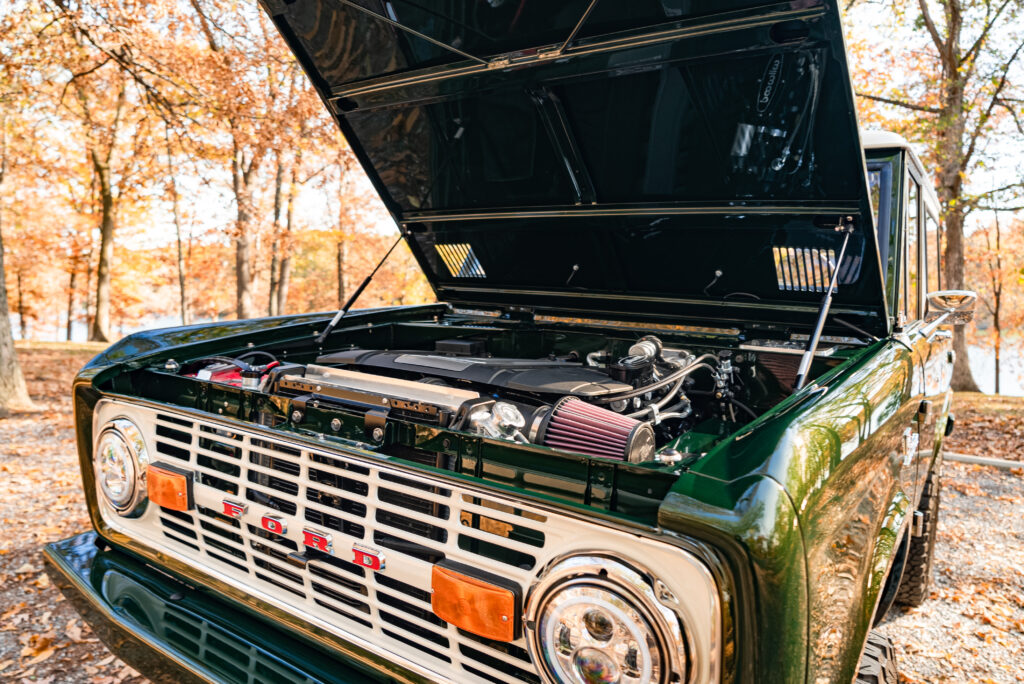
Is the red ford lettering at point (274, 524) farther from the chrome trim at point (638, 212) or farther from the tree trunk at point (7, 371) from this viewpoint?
the tree trunk at point (7, 371)

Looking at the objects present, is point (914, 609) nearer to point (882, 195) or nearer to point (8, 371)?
point (882, 195)

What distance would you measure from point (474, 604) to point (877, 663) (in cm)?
114

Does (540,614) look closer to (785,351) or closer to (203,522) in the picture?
(203,522)

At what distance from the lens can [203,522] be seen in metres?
1.91

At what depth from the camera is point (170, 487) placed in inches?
73.9

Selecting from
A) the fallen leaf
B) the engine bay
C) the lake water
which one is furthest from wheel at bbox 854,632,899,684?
the lake water

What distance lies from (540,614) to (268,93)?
11.2m

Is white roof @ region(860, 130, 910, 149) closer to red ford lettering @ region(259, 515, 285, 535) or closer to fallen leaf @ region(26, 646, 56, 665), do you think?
red ford lettering @ region(259, 515, 285, 535)

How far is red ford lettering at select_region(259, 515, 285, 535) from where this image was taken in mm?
1655

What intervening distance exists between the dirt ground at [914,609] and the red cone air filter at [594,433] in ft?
6.47

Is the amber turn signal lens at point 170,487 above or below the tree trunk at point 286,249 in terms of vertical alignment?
below

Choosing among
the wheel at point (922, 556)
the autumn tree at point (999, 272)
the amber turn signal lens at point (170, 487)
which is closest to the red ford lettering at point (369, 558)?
the amber turn signal lens at point (170, 487)

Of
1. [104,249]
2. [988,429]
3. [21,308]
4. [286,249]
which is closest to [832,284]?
[988,429]

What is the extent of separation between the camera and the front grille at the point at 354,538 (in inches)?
53.4
